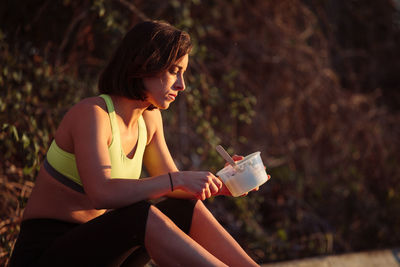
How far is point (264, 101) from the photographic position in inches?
175

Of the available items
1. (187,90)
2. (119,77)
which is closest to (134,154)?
(119,77)

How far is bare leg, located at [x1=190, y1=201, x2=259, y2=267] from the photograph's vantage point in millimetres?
1804

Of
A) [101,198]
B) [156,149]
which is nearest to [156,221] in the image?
[101,198]

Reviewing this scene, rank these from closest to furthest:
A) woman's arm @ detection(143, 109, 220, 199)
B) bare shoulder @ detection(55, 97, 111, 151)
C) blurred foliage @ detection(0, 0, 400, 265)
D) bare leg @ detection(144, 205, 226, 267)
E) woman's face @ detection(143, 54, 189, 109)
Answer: bare leg @ detection(144, 205, 226, 267), bare shoulder @ detection(55, 97, 111, 151), woman's face @ detection(143, 54, 189, 109), woman's arm @ detection(143, 109, 220, 199), blurred foliage @ detection(0, 0, 400, 265)

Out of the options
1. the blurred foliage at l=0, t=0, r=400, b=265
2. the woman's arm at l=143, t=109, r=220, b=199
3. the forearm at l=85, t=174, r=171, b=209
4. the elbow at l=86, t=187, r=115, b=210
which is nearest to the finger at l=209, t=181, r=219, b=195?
the forearm at l=85, t=174, r=171, b=209

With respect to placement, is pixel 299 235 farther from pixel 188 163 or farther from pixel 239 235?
pixel 188 163

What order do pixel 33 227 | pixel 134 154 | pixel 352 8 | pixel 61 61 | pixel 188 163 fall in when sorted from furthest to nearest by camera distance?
pixel 352 8
pixel 188 163
pixel 61 61
pixel 134 154
pixel 33 227

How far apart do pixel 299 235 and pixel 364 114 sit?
4.67 feet

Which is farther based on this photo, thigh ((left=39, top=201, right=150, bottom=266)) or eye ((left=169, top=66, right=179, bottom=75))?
eye ((left=169, top=66, right=179, bottom=75))

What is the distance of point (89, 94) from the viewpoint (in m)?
3.02

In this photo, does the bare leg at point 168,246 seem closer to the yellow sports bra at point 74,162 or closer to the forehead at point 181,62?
the yellow sports bra at point 74,162

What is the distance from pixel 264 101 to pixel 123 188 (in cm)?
301

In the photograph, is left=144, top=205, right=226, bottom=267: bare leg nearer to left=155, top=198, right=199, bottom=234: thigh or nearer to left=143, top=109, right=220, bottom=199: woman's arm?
left=155, top=198, right=199, bottom=234: thigh

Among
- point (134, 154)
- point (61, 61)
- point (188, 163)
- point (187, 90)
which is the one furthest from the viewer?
point (188, 163)
